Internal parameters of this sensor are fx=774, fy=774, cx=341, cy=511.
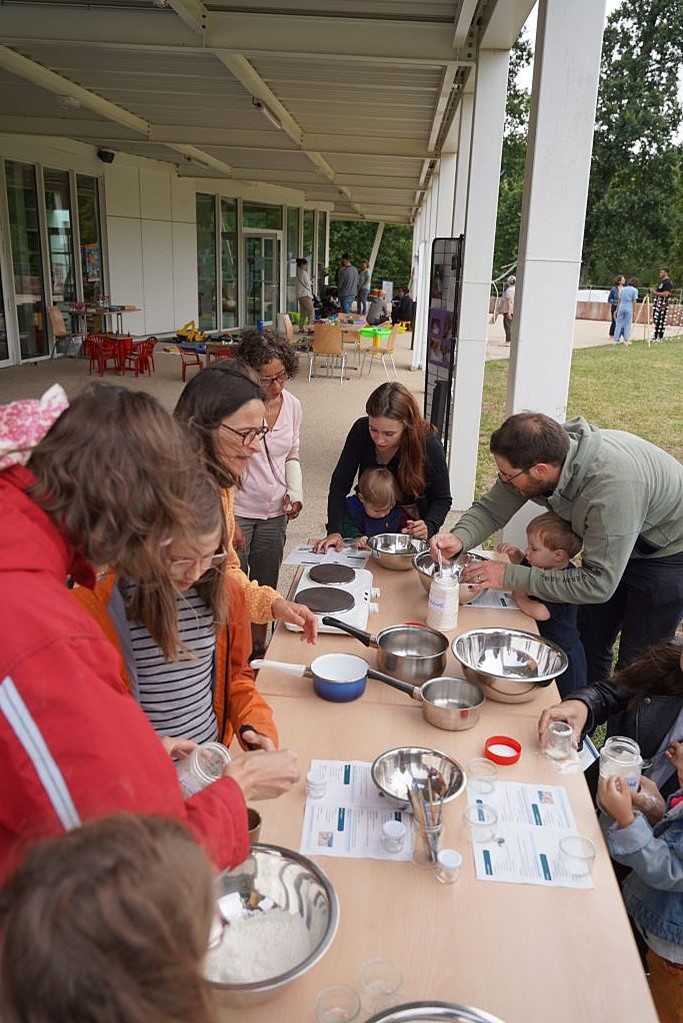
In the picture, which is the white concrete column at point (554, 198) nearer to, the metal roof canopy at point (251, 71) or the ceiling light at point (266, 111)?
the metal roof canopy at point (251, 71)

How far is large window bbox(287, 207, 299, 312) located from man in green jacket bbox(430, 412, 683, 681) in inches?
840

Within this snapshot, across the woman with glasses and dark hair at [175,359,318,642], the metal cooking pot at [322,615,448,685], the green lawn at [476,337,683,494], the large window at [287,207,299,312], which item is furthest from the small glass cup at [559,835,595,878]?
the large window at [287,207,299,312]

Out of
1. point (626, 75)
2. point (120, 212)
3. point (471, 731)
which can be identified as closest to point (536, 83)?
point (471, 731)

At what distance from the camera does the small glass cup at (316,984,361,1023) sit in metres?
1.22

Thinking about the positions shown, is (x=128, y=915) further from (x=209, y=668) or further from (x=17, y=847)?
(x=209, y=668)

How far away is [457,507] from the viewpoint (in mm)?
6727

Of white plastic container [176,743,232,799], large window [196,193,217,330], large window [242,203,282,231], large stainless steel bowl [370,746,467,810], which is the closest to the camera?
white plastic container [176,743,232,799]

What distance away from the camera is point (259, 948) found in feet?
4.39

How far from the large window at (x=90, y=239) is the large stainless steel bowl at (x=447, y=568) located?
491 inches

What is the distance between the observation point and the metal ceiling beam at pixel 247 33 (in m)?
5.52

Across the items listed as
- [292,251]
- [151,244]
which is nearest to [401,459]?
[151,244]

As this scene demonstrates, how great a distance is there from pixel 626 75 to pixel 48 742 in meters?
34.7

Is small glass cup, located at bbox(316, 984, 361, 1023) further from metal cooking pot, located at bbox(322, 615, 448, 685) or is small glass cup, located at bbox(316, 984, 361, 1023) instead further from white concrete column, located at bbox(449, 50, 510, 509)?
white concrete column, located at bbox(449, 50, 510, 509)

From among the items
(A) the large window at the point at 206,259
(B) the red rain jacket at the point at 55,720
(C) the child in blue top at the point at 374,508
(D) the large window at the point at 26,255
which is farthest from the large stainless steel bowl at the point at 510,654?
(A) the large window at the point at 206,259
